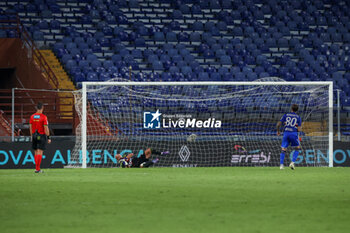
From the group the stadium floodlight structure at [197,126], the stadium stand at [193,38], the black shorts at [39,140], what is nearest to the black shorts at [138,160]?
the stadium floodlight structure at [197,126]

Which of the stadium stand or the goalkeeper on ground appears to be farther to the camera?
the stadium stand

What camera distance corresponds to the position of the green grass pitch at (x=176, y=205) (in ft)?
22.0

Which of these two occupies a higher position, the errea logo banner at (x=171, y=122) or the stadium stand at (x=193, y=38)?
the stadium stand at (x=193, y=38)

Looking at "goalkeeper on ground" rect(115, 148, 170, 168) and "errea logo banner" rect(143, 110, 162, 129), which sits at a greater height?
"errea logo banner" rect(143, 110, 162, 129)

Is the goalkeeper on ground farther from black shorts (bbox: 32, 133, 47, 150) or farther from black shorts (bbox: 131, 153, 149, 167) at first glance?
black shorts (bbox: 32, 133, 47, 150)

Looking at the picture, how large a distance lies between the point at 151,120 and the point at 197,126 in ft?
4.63

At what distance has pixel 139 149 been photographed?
1944 cm

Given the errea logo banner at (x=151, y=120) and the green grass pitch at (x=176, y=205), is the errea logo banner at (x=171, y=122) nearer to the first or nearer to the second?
the errea logo banner at (x=151, y=120)

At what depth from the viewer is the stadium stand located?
25172 millimetres

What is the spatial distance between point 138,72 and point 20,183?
12.8m

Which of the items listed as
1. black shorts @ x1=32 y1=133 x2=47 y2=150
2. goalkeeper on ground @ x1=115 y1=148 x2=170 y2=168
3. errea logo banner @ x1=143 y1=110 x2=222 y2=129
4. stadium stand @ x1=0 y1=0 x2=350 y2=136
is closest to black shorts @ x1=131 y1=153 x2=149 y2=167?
goalkeeper on ground @ x1=115 y1=148 x2=170 y2=168

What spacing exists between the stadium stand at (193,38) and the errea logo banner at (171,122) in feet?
15.1

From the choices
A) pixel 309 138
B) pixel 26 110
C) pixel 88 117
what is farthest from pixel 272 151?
pixel 26 110

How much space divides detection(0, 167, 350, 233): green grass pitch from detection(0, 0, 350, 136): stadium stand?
1247 cm
